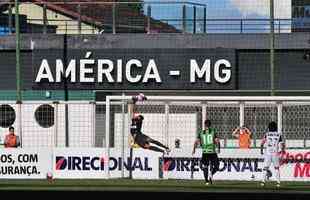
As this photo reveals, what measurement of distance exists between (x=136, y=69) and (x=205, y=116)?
27.2 ft

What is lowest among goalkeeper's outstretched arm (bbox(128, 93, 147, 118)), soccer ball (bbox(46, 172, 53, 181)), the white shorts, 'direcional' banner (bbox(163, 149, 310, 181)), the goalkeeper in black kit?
soccer ball (bbox(46, 172, 53, 181))

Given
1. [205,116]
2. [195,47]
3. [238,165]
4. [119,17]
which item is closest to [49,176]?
[205,116]

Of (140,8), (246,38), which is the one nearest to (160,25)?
(140,8)

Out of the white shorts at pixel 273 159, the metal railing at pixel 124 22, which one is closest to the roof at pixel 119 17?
the metal railing at pixel 124 22

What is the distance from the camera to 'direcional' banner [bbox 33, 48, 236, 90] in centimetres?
3797

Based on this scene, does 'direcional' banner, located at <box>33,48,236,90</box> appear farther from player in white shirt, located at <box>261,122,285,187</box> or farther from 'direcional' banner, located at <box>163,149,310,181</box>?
player in white shirt, located at <box>261,122,285,187</box>

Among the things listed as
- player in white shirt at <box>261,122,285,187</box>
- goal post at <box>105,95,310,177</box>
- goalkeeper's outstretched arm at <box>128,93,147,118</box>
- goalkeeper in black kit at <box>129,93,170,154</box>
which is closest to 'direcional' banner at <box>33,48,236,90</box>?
goal post at <box>105,95,310,177</box>

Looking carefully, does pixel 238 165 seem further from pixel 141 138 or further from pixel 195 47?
pixel 195 47

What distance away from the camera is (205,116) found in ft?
100

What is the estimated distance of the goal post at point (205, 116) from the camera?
29625 mm

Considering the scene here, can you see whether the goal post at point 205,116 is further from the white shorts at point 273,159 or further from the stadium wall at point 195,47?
the stadium wall at point 195,47

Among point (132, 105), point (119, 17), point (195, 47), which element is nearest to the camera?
point (132, 105)

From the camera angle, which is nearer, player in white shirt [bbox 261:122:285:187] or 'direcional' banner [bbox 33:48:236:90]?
player in white shirt [bbox 261:122:285:187]

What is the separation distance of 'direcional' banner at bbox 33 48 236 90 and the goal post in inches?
292
